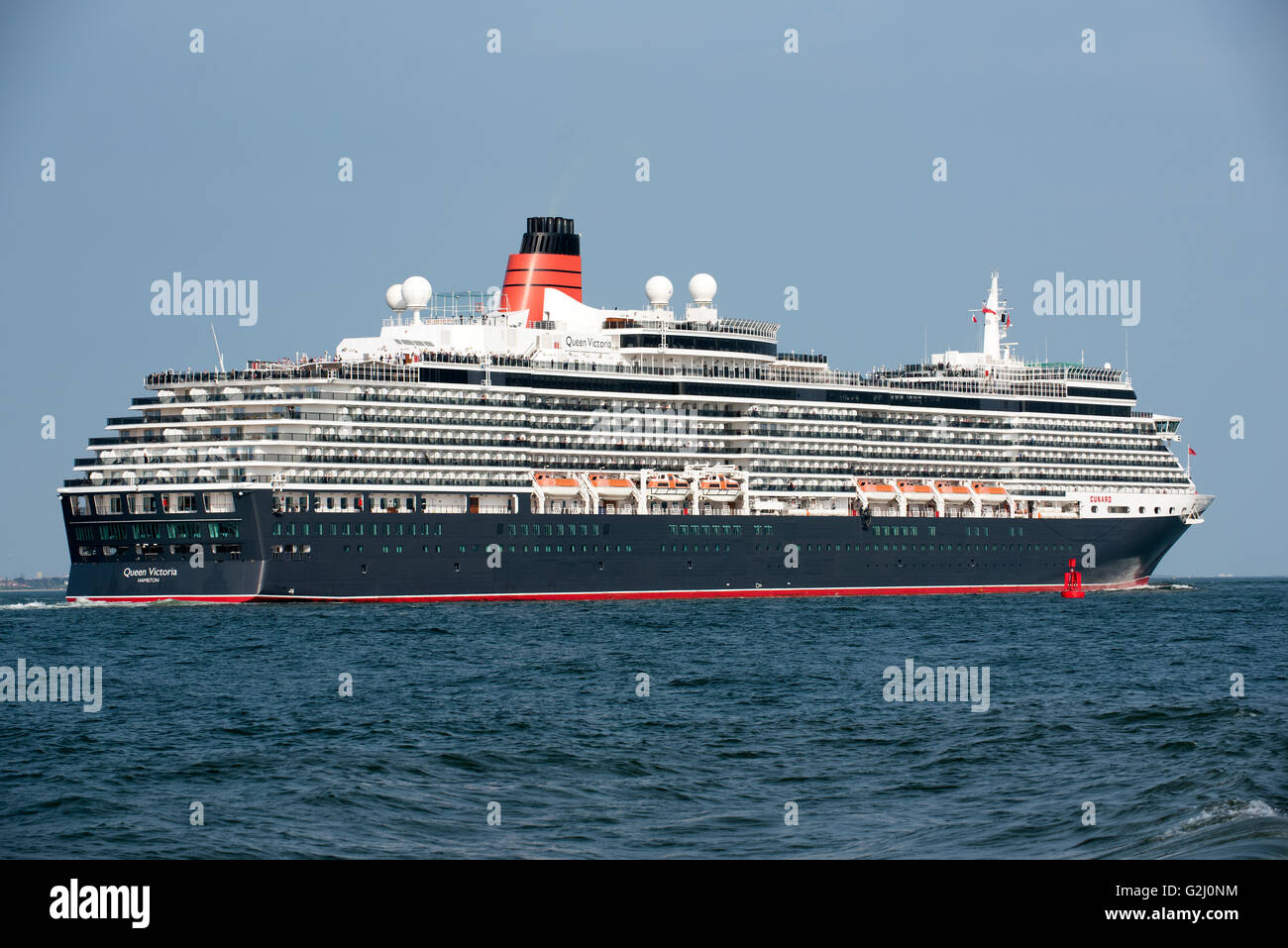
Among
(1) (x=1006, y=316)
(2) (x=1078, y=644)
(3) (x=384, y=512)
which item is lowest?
(2) (x=1078, y=644)

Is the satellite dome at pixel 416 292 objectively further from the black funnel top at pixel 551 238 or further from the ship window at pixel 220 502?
the ship window at pixel 220 502

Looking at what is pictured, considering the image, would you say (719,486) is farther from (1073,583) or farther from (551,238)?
(1073,583)

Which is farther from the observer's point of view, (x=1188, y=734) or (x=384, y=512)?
(x=384, y=512)

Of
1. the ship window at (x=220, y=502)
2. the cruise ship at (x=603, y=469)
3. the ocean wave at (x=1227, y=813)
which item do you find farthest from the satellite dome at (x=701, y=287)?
the ocean wave at (x=1227, y=813)

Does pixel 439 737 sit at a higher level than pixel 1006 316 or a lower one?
lower

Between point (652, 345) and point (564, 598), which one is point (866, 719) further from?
point (652, 345)
